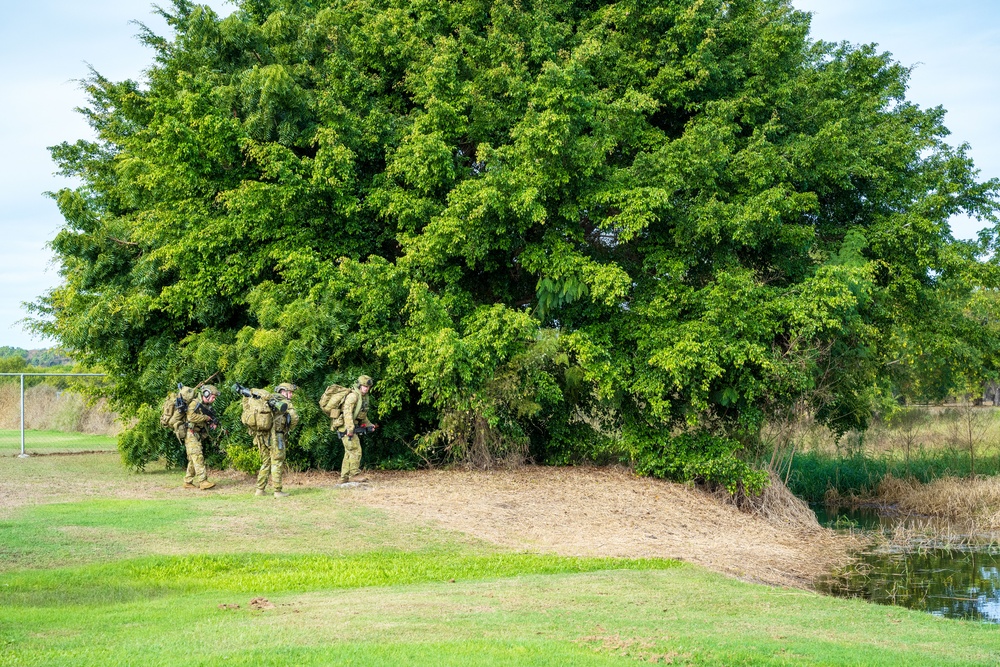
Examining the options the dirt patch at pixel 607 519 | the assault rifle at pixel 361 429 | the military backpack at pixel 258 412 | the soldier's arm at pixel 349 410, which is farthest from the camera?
the assault rifle at pixel 361 429

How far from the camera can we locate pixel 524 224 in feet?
59.0

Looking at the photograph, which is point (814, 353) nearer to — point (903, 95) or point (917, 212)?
point (917, 212)

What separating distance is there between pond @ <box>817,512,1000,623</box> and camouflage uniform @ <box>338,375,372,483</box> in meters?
8.50

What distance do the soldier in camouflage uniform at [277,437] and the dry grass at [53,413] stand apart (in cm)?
1875

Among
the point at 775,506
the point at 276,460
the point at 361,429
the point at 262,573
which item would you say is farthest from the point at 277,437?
the point at 775,506

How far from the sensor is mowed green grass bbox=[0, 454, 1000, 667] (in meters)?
7.54

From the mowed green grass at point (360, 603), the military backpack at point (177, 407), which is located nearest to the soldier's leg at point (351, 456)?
the mowed green grass at point (360, 603)

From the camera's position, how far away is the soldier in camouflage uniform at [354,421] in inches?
683

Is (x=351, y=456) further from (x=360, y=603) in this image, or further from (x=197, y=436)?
(x=360, y=603)

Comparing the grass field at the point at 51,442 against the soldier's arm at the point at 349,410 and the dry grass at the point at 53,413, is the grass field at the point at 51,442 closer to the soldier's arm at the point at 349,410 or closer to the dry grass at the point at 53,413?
the dry grass at the point at 53,413

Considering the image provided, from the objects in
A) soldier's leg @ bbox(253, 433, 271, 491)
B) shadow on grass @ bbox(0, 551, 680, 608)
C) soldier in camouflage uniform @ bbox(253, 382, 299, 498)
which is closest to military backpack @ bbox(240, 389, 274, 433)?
soldier in camouflage uniform @ bbox(253, 382, 299, 498)

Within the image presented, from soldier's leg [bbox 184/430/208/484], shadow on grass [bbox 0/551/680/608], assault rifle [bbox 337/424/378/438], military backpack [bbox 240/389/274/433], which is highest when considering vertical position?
military backpack [bbox 240/389/274/433]

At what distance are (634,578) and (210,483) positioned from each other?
9563mm

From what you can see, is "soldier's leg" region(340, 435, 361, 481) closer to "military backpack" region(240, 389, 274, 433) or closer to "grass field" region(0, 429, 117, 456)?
"military backpack" region(240, 389, 274, 433)
